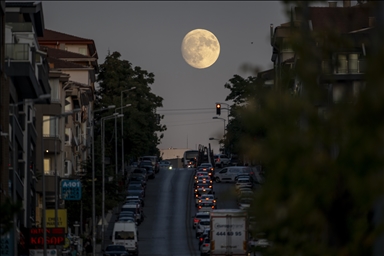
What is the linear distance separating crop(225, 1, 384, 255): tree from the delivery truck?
35168 mm

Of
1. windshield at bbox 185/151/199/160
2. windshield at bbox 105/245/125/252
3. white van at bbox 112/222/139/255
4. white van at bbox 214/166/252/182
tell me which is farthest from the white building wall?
windshield at bbox 105/245/125/252

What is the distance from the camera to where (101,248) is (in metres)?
66.8

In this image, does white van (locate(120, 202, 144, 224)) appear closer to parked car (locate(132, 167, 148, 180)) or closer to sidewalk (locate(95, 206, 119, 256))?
sidewalk (locate(95, 206, 119, 256))

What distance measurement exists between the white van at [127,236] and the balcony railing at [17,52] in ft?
65.5

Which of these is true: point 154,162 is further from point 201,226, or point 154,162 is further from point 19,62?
point 19,62

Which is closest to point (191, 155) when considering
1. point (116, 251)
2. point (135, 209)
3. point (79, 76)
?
point (79, 76)

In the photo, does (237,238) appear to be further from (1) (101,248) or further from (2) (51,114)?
(2) (51,114)

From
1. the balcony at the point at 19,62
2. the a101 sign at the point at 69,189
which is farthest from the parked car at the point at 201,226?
the balcony at the point at 19,62

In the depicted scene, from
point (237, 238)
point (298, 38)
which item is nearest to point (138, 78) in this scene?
point (237, 238)

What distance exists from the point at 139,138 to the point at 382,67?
103442 millimetres

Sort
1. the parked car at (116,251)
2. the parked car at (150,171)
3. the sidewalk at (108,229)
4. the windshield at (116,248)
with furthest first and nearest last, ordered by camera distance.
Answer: the parked car at (150,171) < the sidewalk at (108,229) < the windshield at (116,248) < the parked car at (116,251)

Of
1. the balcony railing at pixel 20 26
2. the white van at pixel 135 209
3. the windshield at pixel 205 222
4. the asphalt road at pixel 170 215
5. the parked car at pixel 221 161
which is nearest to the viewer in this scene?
the balcony railing at pixel 20 26

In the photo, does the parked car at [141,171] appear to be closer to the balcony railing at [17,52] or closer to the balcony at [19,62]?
the balcony at [19,62]

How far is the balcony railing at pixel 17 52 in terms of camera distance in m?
42.5
